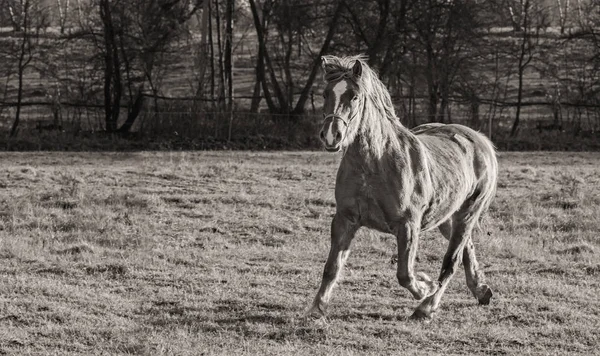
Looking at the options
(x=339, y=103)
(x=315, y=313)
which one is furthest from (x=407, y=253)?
(x=339, y=103)

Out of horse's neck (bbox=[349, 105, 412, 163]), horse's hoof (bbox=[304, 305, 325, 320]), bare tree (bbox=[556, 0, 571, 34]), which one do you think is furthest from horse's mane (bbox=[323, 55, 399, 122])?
bare tree (bbox=[556, 0, 571, 34])

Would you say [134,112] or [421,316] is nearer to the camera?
[421,316]

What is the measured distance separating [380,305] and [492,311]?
1.09 m

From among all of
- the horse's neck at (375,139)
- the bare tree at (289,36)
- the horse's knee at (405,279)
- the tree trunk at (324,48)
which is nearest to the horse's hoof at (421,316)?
the horse's knee at (405,279)

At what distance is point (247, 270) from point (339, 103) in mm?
3661

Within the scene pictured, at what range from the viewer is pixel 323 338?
7.39m

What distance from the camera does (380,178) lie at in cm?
761

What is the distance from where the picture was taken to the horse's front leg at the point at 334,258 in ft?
25.7

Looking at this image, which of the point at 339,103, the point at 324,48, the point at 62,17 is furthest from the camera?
the point at 62,17

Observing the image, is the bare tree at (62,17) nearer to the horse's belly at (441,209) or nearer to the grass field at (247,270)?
the grass field at (247,270)

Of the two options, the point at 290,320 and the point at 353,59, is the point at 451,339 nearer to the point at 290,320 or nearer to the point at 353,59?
the point at 290,320

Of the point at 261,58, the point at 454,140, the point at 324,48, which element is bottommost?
the point at 454,140

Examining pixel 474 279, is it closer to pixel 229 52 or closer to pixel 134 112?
pixel 134 112

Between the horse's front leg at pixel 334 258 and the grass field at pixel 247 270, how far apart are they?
0.67 ft
